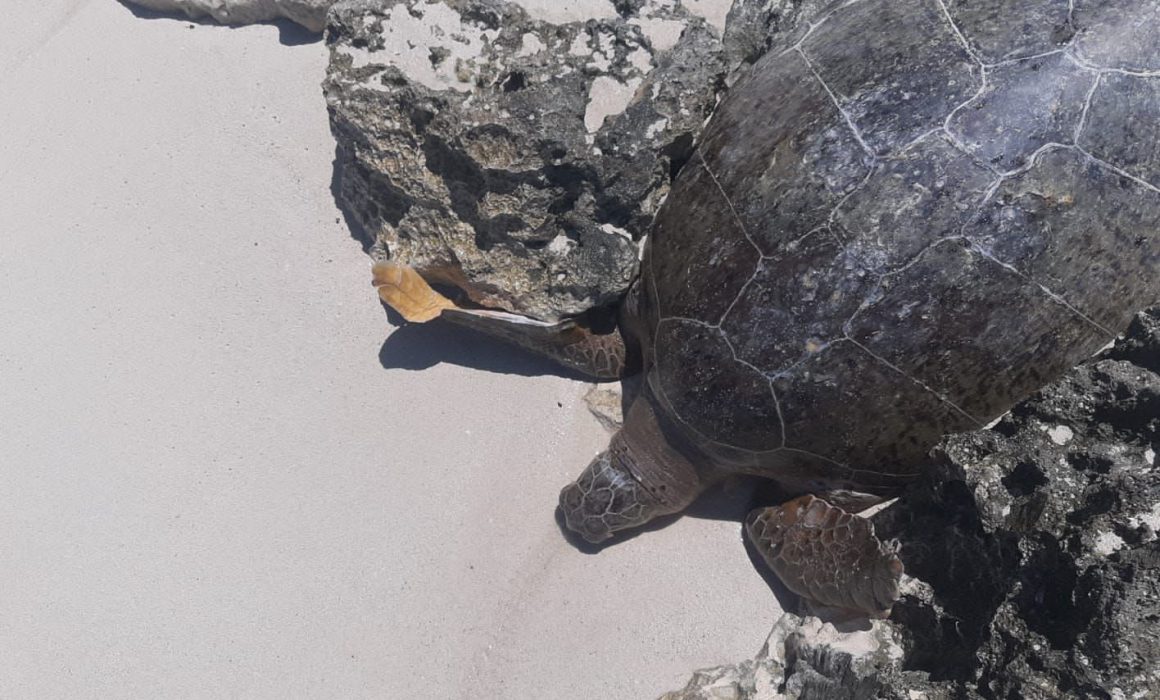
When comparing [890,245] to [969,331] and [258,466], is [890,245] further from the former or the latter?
[258,466]

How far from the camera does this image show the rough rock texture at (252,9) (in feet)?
10.7

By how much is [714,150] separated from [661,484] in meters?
1.13

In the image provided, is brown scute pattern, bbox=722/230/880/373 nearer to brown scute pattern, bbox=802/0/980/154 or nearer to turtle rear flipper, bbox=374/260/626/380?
brown scute pattern, bbox=802/0/980/154

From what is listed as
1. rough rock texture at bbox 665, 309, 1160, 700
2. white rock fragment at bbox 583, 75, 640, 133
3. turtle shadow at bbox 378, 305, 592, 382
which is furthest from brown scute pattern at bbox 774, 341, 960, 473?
white rock fragment at bbox 583, 75, 640, 133

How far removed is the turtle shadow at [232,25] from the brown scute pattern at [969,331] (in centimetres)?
257

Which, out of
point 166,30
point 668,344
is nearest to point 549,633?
point 668,344

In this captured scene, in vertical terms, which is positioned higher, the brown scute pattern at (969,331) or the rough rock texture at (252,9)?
the rough rock texture at (252,9)

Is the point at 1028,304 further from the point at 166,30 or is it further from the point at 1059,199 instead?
the point at 166,30

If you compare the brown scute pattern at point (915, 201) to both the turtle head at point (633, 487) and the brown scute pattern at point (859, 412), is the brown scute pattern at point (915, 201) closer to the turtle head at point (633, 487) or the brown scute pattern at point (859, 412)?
the brown scute pattern at point (859, 412)

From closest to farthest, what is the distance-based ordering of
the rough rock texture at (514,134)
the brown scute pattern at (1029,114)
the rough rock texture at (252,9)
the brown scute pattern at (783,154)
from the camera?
the brown scute pattern at (1029,114) → the brown scute pattern at (783,154) → the rough rock texture at (514,134) → the rough rock texture at (252,9)

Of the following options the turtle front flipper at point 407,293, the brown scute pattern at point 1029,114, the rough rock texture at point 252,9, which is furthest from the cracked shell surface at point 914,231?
the rough rock texture at point 252,9

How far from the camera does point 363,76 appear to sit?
2.76 metres

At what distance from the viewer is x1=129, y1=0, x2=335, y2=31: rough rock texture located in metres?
3.25

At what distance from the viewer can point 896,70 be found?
2320mm
